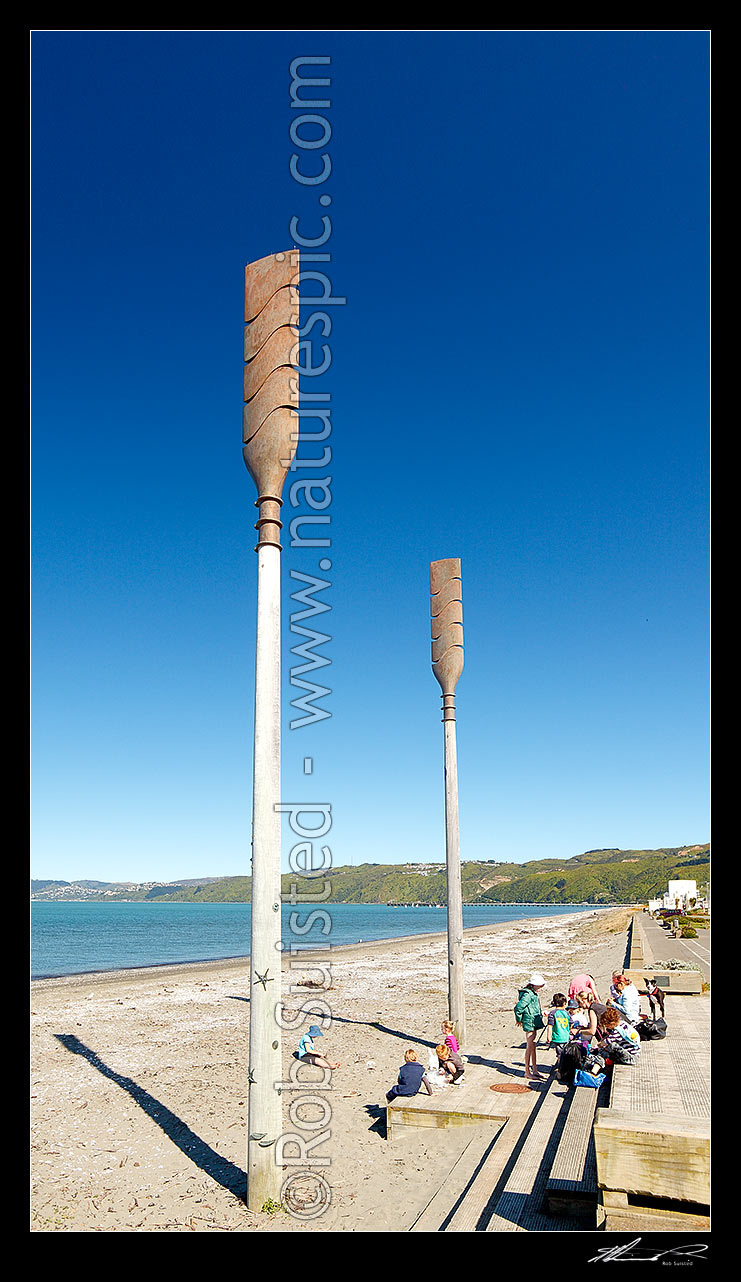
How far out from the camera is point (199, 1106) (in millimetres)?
10586

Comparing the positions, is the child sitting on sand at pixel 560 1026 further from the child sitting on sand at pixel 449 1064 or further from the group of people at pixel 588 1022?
the child sitting on sand at pixel 449 1064

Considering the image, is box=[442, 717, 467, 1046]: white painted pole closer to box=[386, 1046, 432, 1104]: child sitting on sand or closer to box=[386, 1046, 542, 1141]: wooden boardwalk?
box=[386, 1046, 542, 1141]: wooden boardwalk

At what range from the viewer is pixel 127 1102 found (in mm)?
11008

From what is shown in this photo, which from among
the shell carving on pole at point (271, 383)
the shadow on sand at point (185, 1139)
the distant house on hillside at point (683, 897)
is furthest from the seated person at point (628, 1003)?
the distant house on hillside at point (683, 897)

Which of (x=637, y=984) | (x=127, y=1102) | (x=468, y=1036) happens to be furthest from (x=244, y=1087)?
(x=637, y=984)

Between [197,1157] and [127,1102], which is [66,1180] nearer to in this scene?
[197,1157]

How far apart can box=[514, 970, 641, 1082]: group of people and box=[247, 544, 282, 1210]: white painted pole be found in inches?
174

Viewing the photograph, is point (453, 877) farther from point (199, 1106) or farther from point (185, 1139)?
point (185, 1139)

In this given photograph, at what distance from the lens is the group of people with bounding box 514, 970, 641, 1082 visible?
891cm

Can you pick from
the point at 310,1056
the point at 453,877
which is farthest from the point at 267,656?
the point at 310,1056

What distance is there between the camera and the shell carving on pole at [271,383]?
7.05 m

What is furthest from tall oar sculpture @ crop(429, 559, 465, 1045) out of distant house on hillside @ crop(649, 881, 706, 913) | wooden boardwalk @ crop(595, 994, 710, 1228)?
distant house on hillside @ crop(649, 881, 706, 913)

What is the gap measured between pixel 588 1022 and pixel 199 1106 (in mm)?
5432
